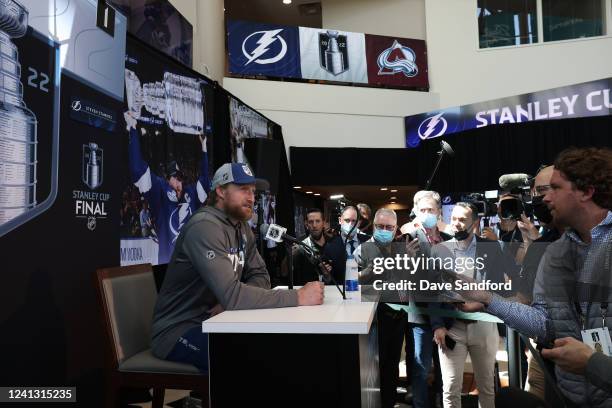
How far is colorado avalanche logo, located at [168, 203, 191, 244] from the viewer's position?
13.1ft

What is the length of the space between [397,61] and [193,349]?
7.94 meters

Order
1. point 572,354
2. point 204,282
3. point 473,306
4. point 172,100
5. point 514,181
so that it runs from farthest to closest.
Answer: point 172,100 → point 514,181 → point 204,282 → point 473,306 → point 572,354

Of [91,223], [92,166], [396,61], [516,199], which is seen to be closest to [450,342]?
[516,199]

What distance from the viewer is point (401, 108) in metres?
8.96

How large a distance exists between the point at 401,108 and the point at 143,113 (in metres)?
6.20

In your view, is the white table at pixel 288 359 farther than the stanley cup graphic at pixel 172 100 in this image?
No

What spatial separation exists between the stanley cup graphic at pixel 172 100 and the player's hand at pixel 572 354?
3016mm

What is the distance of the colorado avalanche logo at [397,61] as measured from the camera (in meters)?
8.88

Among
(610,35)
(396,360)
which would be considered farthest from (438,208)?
(610,35)

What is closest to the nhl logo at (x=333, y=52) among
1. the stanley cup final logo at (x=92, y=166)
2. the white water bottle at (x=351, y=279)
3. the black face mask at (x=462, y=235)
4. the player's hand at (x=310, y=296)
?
the stanley cup final logo at (x=92, y=166)

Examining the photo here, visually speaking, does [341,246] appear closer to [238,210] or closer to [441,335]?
[441,335]

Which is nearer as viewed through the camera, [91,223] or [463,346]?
[463,346]

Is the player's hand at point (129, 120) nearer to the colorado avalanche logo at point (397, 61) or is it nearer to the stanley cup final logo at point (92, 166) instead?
the stanley cup final logo at point (92, 166)

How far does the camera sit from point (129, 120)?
11.1 ft
